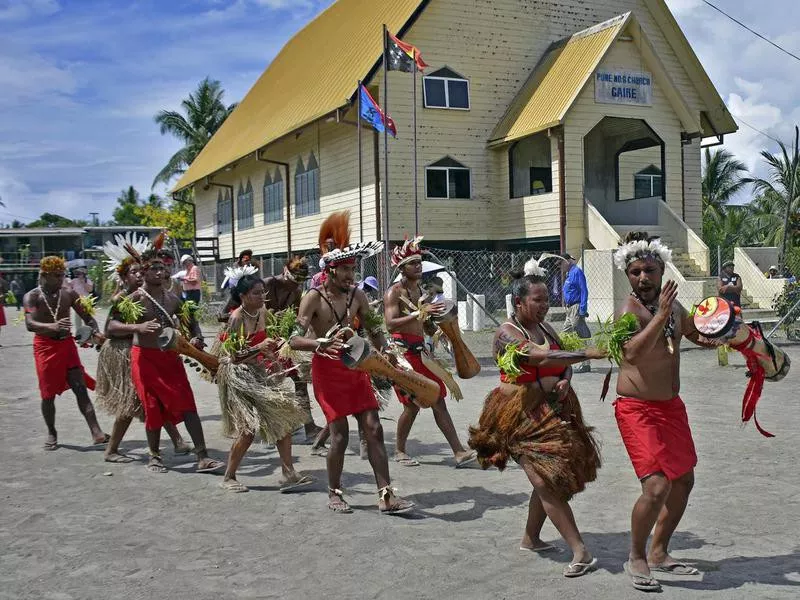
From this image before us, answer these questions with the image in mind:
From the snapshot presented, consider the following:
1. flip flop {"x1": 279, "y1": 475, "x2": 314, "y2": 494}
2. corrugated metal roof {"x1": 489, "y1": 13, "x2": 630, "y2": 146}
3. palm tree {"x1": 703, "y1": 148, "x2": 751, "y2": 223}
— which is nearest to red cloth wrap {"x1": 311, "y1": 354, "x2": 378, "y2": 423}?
flip flop {"x1": 279, "y1": 475, "x2": 314, "y2": 494}

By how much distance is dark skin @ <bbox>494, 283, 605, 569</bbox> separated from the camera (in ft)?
15.1

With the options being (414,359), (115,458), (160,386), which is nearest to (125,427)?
(115,458)

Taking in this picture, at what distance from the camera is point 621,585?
4410 mm

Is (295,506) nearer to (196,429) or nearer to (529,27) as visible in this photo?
(196,429)

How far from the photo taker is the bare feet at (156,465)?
7370 millimetres

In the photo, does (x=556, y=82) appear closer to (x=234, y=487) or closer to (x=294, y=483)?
(x=294, y=483)

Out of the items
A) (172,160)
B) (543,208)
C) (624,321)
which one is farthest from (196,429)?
(172,160)

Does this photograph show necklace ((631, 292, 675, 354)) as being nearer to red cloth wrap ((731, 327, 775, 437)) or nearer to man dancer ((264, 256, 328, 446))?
red cloth wrap ((731, 327, 775, 437))

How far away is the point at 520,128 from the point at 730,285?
8.15 metres

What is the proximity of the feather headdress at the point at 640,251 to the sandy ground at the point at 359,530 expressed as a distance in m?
1.63

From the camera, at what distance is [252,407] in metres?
6.61

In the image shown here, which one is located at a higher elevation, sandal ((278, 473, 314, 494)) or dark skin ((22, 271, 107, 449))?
dark skin ((22, 271, 107, 449))

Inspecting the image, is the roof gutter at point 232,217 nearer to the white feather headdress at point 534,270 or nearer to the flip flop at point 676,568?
the white feather headdress at point 534,270

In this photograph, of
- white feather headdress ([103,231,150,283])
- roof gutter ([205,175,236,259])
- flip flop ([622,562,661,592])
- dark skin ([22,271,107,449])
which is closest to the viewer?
flip flop ([622,562,661,592])
